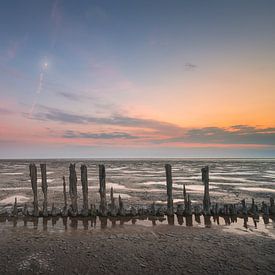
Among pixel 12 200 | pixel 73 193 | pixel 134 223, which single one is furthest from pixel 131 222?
pixel 12 200

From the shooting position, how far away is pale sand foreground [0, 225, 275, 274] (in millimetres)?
9555

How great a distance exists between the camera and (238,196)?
85.4ft

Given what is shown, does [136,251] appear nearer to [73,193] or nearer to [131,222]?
[131,222]

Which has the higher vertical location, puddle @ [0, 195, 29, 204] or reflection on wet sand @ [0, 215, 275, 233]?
puddle @ [0, 195, 29, 204]

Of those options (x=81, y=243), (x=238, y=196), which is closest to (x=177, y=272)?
(x=81, y=243)

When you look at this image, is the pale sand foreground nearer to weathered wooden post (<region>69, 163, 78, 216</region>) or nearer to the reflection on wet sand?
the reflection on wet sand

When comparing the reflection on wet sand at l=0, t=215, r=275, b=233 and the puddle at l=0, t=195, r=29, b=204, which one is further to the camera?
the puddle at l=0, t=195, r=29, b=204

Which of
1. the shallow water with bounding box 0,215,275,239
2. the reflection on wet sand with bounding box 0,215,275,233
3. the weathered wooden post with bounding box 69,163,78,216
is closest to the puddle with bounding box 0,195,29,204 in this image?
the reflection on wet sand with bounding box 0,215,275,233

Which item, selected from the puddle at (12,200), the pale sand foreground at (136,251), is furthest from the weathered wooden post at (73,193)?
the puddle at (12,200)

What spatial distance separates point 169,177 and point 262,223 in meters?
6.66

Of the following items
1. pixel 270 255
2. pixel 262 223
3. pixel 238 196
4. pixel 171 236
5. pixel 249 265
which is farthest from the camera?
pixel 238 196

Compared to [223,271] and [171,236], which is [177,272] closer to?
[223,271]

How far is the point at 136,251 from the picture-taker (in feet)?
37.2

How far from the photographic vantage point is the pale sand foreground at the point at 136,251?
9555 millimetres
